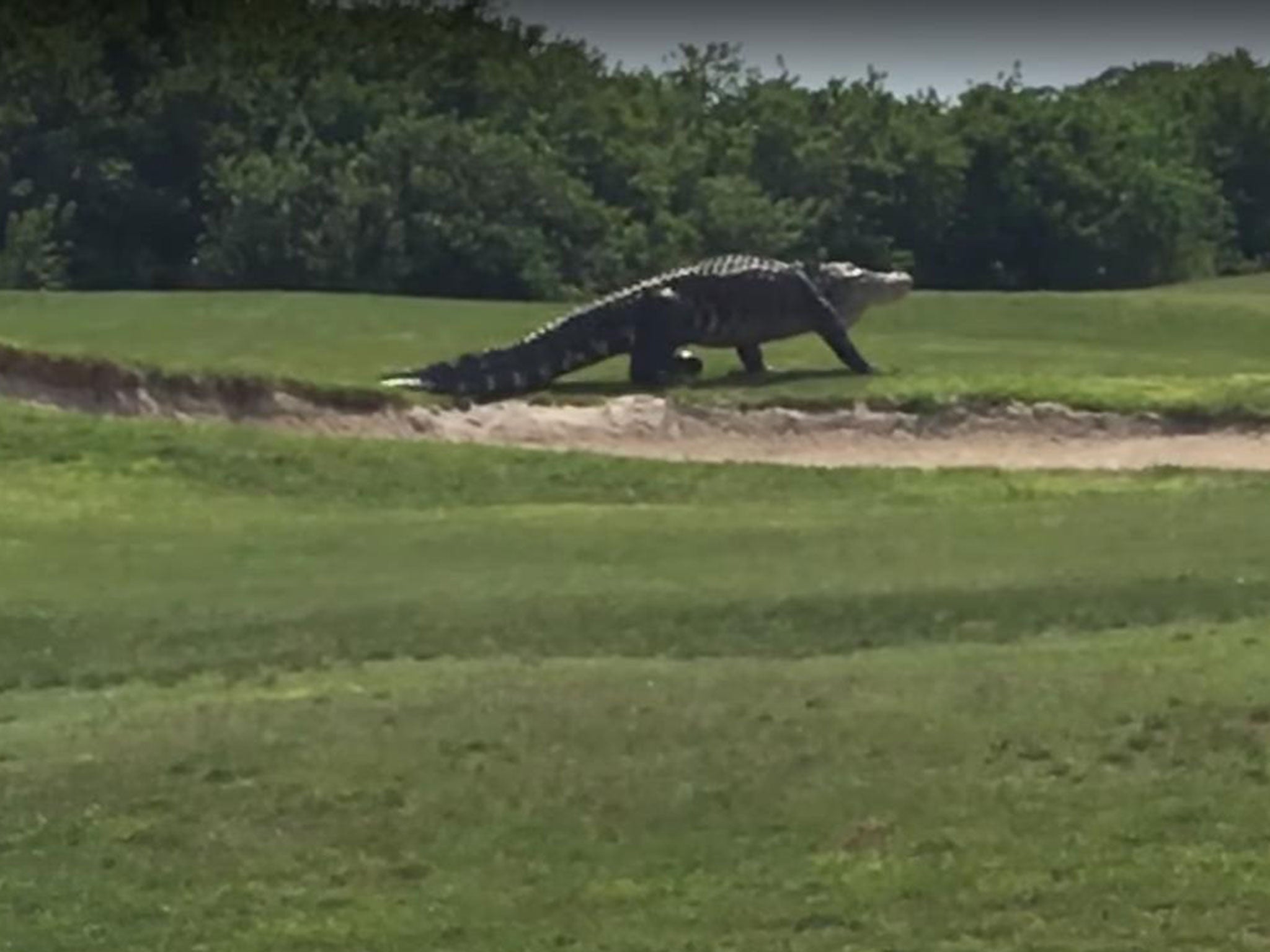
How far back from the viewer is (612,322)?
27.3 metres

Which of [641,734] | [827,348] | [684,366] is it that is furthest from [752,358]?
[641,734]

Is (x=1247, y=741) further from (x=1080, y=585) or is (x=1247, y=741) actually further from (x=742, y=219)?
(x=742, y=219)

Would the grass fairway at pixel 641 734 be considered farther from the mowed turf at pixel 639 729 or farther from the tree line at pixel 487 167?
the tree line at pixel 487 167

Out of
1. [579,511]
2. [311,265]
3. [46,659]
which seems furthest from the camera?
[311,265]

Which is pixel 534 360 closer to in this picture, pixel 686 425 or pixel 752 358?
pixel 752 358

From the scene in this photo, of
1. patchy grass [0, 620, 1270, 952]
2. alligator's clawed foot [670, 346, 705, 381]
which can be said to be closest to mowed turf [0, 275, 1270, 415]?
alligator's clawed foot [670, 346, 705, 381]

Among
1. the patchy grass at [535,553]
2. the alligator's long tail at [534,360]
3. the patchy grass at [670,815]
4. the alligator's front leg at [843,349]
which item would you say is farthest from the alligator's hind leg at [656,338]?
the patchy grass at [670,815]

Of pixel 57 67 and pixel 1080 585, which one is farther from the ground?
pixel 57 67

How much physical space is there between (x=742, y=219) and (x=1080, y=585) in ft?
149

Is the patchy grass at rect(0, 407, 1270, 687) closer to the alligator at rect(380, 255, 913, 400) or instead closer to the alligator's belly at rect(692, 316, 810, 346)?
the alligator at rect(380, 255, 913, 400)

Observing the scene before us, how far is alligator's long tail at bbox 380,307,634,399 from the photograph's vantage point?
26859 mm

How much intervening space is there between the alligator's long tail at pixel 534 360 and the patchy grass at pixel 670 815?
15.8m

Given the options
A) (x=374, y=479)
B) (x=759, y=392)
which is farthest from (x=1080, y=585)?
(x=759, y=392)

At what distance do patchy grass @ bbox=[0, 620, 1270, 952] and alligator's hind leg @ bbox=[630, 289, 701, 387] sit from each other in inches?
632
